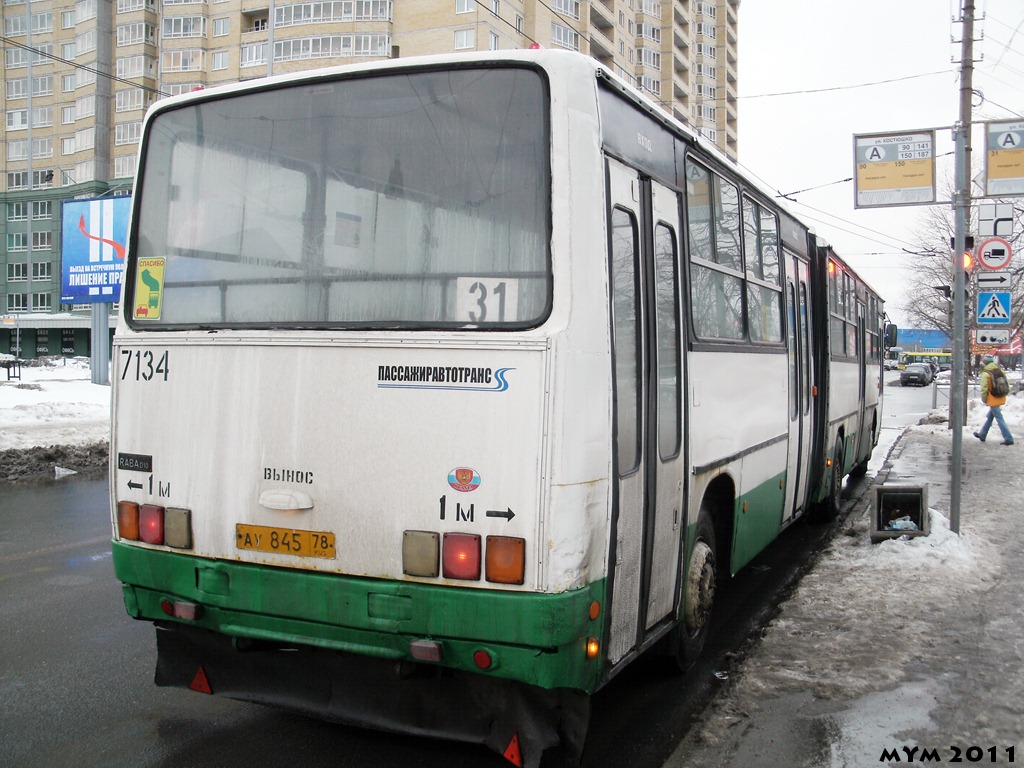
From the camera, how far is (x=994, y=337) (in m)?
12.6

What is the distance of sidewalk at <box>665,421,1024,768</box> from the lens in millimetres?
4258

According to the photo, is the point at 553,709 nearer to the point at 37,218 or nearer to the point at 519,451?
the point at 519,451

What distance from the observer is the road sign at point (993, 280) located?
947cm


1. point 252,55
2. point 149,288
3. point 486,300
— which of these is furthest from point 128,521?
point 252,55

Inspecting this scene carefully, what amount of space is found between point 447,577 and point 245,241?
1.85 meters

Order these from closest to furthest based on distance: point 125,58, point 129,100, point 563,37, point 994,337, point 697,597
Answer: point 697,597
point 994,337
point 563,37
point 125,58
point 129,100

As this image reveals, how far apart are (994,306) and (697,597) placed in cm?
697

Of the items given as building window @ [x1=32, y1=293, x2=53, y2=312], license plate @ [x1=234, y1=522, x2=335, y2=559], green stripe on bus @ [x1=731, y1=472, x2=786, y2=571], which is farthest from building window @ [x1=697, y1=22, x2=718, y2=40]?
license plate @ [x1=234, y1=522, x2=335, y2=559]

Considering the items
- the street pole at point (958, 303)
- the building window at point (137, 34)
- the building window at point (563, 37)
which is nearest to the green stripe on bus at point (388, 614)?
the street pole at point (958, 303)

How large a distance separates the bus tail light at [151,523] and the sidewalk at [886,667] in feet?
8.37

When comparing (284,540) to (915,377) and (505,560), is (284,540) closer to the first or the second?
(505,560)

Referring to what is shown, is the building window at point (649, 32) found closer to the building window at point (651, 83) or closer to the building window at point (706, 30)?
the building window at point (651, 83)

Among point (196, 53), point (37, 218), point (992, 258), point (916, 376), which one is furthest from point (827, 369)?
point (37, 218)

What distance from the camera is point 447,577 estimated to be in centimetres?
356
